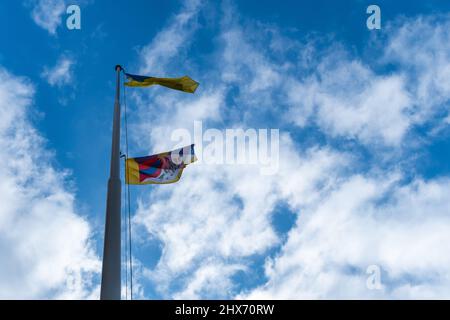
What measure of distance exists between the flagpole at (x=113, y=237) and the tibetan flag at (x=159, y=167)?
2.30 metres

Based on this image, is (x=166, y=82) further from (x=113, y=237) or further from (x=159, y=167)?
(x=113, y=237)

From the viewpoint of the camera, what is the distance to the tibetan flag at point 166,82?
2067 cm

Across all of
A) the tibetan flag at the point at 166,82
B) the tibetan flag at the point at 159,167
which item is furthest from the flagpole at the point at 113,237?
the tibetan flag at the point at 166,82

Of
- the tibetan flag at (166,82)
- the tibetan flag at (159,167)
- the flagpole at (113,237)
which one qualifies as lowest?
the flagpole at (113,237)

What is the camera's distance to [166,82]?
68.4 feet

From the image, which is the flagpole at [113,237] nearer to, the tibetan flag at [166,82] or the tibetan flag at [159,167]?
the tibetan flag at [159,167]

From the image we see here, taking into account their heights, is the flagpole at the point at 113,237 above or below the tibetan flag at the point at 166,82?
below

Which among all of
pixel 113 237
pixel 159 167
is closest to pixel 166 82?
pixel 159 167

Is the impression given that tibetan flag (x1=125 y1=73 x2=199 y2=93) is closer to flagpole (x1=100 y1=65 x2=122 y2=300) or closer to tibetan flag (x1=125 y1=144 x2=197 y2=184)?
tibetan flag (x1=125 y1=144 x2=197 y2=184)

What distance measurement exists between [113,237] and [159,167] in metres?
5.20
